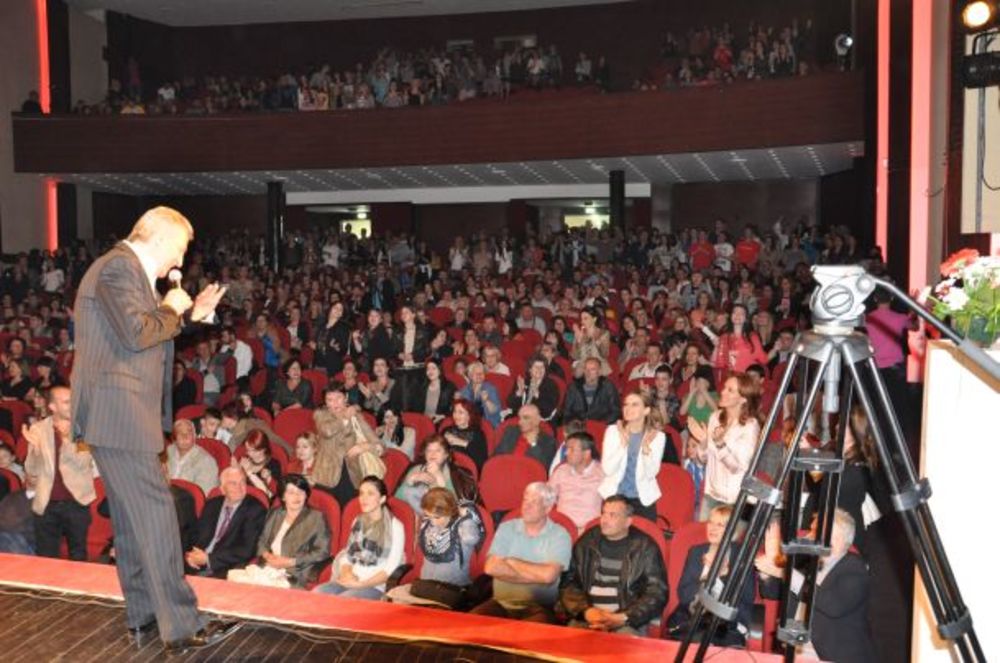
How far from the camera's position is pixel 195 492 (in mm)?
5109

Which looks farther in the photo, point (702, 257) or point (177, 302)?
point (702, 257)

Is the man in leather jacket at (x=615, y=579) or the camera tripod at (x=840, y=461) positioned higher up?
the camera tripod at (x=840, y=461)

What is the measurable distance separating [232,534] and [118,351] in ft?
7.51

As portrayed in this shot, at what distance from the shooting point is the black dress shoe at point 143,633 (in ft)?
9.41

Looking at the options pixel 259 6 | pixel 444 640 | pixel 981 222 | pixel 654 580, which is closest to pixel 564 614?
pixel 654 580

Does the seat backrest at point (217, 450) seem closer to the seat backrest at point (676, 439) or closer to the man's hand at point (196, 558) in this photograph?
the man's hand at point (196, 558)

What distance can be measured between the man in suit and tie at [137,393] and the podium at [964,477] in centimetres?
196

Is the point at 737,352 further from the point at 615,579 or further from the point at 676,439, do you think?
the point at 615,579

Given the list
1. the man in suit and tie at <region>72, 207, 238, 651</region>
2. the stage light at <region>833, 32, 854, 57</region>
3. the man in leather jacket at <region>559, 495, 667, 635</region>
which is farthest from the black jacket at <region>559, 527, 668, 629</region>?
the stage light at <region>833, 32, 854, 57</region>

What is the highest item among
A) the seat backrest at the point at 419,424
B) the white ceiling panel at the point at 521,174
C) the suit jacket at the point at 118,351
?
the white ceiling panel at the point at 521,174

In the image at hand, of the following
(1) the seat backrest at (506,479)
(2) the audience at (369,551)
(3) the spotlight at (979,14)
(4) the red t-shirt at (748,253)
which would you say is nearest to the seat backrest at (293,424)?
(1) the seat backrest at (506,479)

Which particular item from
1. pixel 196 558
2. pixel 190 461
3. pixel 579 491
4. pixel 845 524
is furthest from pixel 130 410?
pixel 190 461

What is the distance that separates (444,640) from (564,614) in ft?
4.13

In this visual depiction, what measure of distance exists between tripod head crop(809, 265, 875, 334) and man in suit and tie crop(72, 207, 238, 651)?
167cm
